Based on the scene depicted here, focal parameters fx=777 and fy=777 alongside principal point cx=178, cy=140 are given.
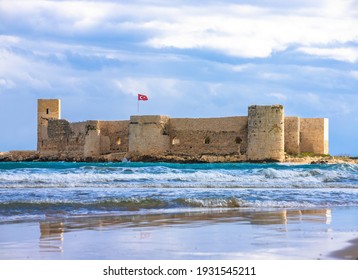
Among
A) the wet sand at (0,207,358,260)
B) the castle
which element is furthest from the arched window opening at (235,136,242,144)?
the wet sand at (0,207,358,260)

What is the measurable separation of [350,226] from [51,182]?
1134 cm

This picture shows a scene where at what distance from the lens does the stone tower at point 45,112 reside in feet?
151

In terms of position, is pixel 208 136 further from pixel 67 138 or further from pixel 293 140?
pixel 67 138

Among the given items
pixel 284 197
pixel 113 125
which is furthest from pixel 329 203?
pixel 113 125

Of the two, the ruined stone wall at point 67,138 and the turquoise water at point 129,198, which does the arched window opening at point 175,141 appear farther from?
the turquoise water at point 129,198

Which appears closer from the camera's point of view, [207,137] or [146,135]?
[146,135]

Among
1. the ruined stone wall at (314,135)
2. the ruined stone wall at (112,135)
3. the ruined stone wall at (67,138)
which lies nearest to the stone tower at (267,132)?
the ruined stone wall at (314,135)

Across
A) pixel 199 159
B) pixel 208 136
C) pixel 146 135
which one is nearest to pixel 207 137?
pixel 208 136

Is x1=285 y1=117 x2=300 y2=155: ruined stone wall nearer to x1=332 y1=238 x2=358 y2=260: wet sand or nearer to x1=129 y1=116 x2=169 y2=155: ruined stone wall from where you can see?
x1=129 y1=116 x2=169 y2=155: ruined stone wall

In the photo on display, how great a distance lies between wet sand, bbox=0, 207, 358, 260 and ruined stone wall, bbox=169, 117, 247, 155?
25.9 meters

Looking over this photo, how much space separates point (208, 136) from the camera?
125ft

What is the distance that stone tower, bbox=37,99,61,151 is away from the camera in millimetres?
45969

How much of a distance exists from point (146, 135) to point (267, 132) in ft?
20.8

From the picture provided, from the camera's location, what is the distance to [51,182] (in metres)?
19.5
